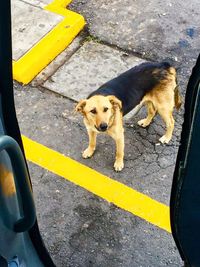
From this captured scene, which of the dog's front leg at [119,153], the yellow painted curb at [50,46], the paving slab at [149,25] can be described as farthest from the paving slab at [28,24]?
the dog's front leg at [119,153]

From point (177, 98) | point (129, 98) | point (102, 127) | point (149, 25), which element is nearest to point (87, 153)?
point (102, 127)

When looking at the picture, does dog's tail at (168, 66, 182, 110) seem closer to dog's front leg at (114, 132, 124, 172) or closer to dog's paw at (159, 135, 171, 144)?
dog's paw at (159, 135, 171, 144)

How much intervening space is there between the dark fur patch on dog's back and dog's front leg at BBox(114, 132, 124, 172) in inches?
9.3

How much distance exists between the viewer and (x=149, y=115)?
4.96 meters

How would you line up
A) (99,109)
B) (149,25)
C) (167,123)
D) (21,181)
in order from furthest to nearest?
1. (149,25)
2. (167,123)
3. (99,109)
4. (21,181)

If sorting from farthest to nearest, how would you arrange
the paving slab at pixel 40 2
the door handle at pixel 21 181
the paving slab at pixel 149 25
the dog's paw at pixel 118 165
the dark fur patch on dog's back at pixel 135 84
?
1. the paving slab at pixel 40 2
2. the paving slab at pixel 149 25
3. the dog's paw at pixel 118 165
4. the dark fur patch on dog's back at pixel 135 84
5. the door handle at pixel 21 181

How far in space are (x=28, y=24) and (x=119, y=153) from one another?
181 cm

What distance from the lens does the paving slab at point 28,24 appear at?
5.49 metres

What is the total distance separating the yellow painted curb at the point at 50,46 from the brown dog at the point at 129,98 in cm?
97

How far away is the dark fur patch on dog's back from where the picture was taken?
4578 mm

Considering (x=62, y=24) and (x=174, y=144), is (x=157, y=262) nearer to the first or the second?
(x=174, y=144)

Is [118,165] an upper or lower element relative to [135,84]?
lower

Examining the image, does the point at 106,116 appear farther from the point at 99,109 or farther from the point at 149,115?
the point at 149,115

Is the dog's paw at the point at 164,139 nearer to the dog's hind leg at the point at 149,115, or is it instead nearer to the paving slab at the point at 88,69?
the dog's hind leg at the point at 149,115
